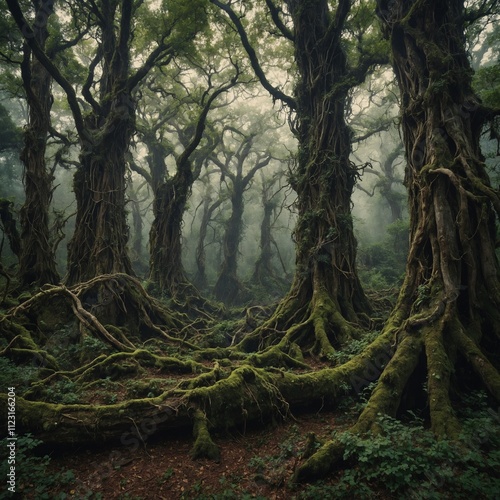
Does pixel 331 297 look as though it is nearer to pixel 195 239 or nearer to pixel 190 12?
pixel 190 12

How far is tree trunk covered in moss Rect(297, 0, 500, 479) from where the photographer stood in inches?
156

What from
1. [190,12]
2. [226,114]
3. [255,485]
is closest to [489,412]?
[255,485]

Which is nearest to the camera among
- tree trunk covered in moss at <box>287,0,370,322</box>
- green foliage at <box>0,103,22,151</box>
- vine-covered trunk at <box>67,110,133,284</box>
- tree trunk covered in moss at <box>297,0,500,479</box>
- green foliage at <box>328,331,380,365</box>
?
tree trunk covered in moss at <box>297,0,500,479</box>

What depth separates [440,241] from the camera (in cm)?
487

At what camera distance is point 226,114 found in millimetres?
19969

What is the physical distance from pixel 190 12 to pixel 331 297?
9.32 metres

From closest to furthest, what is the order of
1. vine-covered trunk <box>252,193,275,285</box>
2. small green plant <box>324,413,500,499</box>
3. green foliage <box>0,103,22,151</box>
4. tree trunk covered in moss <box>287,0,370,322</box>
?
small green plant <box>324,413,500,499</box> < tree trunk covered in moss <box>287,0,370,322</box> < green foliage <box>0,103,22,151</box> < vine-covered trunk <box>252,193,275,285</box>

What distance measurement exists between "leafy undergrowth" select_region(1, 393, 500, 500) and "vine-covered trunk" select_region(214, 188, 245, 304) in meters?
14.8

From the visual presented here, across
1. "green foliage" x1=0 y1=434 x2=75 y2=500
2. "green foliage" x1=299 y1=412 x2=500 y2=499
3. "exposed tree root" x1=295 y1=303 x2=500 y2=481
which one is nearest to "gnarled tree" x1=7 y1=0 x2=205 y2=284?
"green foliage" x1=0 y1=434 x2=75 y2=500

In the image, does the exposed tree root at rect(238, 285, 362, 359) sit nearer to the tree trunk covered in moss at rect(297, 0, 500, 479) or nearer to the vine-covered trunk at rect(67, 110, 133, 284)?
the tree trunk covered in moss at rect(297, 0, 500, 479)

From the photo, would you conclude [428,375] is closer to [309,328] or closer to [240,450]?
[240,450]

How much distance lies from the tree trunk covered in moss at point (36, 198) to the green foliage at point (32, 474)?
20.3 ft

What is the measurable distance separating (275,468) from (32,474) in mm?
Result: 2283

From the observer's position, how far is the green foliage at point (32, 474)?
9.37 ft
